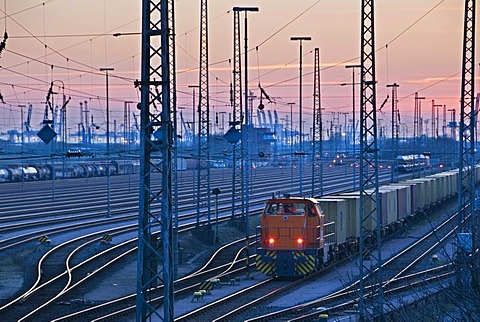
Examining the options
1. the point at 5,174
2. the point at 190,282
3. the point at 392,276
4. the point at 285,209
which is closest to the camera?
the point at 190,282

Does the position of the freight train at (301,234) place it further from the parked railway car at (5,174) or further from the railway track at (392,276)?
the parked railway car at (5,174)

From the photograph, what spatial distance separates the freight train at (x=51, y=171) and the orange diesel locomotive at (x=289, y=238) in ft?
206

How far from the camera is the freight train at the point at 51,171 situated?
10319 cm

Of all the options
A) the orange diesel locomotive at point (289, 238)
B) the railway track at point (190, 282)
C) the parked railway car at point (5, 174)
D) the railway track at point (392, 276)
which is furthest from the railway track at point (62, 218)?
the parked railway car at point (5, 174)

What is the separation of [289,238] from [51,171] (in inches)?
2983

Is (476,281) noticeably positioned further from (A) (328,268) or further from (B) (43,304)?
(A) (328,268)

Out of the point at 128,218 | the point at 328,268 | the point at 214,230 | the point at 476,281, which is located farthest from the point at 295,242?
the point at 128,218

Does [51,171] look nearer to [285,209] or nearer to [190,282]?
[190,282]

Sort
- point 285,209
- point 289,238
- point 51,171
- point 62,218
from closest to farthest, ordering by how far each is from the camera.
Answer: point 289,238, point 285,209, point 62,218, point 51,171

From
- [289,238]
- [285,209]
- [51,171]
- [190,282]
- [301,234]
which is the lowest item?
[51,171]


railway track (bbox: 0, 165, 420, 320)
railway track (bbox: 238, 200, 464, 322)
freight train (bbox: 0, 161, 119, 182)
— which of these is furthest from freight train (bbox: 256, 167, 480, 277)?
freight train (bbox: 0, 161, 119, 182)

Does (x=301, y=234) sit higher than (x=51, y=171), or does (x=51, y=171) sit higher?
(x=301, y=234)

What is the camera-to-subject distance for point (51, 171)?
108500 mm

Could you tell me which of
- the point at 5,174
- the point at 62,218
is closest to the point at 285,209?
the point at 62,218
